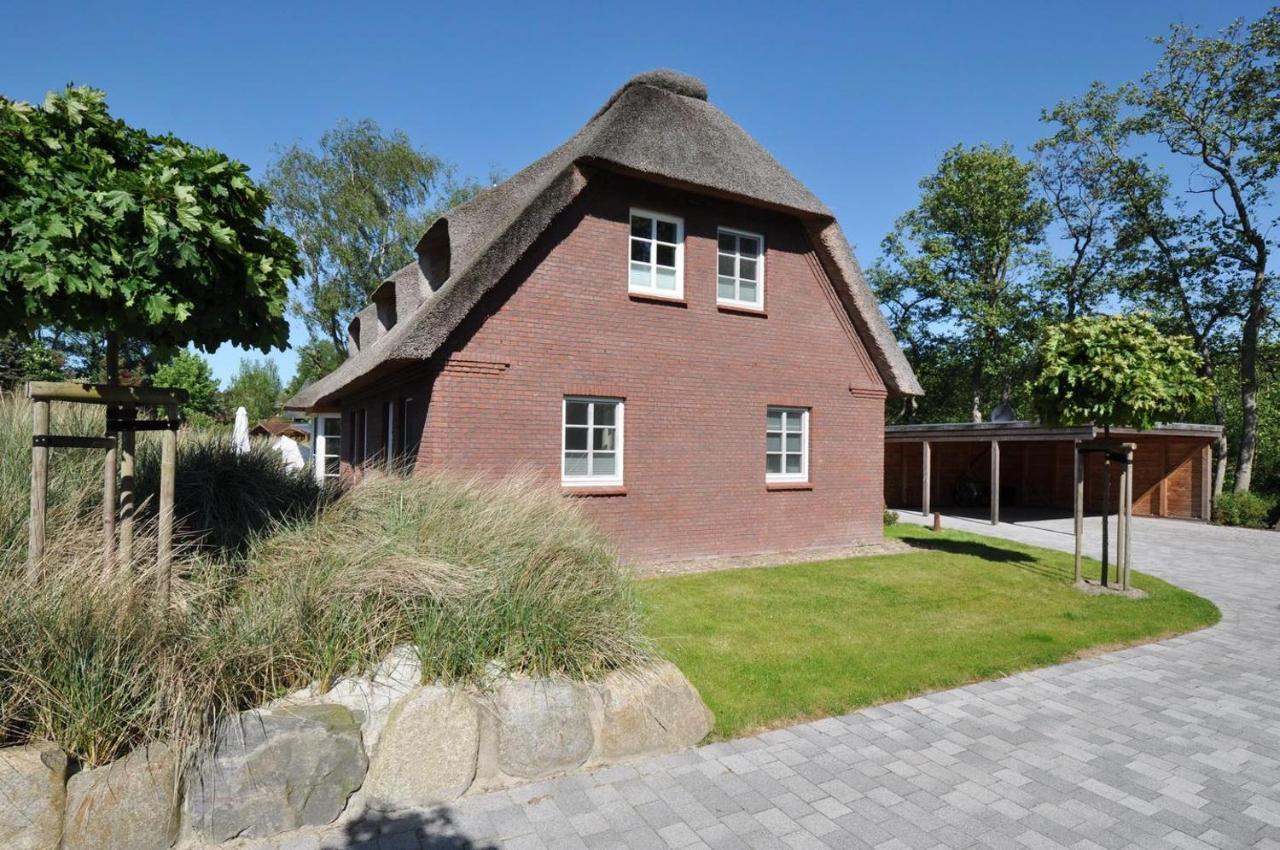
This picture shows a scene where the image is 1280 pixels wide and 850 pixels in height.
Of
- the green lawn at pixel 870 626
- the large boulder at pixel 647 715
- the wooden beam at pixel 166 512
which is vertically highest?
the wooden beam at pixel 166 512

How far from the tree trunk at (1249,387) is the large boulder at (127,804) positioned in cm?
2642

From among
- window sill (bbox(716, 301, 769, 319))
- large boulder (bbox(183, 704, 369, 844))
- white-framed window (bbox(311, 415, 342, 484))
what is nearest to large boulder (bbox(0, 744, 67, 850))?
large boulder (bbox(183, 704, 369, 844))

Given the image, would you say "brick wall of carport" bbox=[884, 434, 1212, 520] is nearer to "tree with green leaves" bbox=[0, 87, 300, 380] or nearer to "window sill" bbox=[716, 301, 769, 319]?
"window sill" bbox=[716, 301, 769, 319]

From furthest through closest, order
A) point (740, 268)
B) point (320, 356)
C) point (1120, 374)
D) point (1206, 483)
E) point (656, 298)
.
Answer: point (320, 356) → point (1206, 483) → point (740, 268) → point (656, 298) → point (1120, 374)

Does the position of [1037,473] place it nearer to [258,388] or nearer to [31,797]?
[31,797]

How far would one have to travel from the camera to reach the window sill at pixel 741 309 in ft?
37.7

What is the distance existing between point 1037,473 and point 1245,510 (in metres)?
6.01

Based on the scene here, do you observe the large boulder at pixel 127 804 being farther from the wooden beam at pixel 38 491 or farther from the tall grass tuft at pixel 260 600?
the wooden beam at pixel 38 491

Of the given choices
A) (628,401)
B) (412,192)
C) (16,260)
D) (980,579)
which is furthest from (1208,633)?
(412,192)

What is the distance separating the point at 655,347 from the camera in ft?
35.5

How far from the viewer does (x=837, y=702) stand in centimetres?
516

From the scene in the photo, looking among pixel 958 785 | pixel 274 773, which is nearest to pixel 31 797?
pixel 274 773

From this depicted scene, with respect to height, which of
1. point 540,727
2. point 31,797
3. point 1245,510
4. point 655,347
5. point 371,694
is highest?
point 655,347

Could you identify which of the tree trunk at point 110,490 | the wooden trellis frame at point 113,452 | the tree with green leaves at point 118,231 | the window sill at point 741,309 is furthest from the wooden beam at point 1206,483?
the tree trunk at point 110,490
